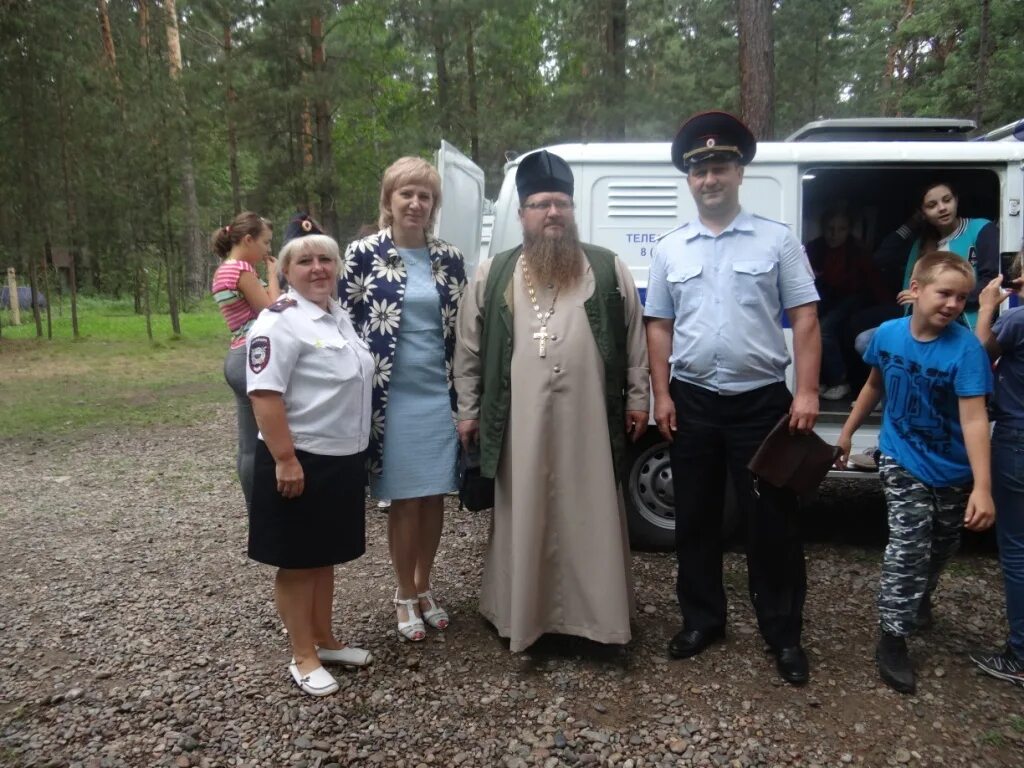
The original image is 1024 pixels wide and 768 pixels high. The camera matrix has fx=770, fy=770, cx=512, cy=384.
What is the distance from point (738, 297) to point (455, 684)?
72.2 inches

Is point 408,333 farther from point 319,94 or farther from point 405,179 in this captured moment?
point 319,94

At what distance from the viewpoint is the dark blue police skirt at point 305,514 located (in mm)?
2713

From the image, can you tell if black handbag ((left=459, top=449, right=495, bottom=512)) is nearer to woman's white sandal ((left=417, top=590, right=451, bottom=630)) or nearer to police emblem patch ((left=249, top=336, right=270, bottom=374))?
woman's white sandal ((left=417, top=590, right=451, bottom=630))

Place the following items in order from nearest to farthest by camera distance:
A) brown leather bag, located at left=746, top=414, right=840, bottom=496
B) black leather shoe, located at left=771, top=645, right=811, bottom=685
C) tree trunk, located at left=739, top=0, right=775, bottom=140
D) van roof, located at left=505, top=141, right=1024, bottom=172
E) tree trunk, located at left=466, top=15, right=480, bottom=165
Answer: brown leather bag, located at left=746, top=414, right=840, bottom=496 < black leather shoe, located at left=771, top=645, right=811, bottom=685 < van roof, located at left=505, top=141, right=1024, bottom=172 < tree trunk, located at left=739, top=0, right=775, bottom=140 < tree trunk, located at left=466, top=15, right=480, bottom=165

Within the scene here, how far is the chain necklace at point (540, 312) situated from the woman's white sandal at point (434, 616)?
1.29m

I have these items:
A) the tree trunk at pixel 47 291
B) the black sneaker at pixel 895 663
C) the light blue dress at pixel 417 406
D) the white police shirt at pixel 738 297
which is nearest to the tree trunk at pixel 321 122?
the tree trunk at pixel 47 291

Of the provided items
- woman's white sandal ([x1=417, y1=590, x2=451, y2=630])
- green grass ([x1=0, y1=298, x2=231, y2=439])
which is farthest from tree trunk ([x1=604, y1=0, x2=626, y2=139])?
woman's white sandal ([x1=417, y1=590, x2=451, y2=630])

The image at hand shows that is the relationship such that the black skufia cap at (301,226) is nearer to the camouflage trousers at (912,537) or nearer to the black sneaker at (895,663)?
the camouflage trousers at (912,537)

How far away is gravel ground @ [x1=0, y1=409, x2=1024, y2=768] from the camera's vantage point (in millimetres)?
2574

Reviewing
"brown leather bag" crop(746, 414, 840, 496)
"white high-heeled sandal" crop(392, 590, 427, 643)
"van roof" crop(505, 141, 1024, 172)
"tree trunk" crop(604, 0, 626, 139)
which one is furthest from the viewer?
"tree trunk" crop(604, 0, 626, 139)

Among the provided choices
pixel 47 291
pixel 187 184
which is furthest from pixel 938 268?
pixel 187 184

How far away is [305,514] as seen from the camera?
2.74 m

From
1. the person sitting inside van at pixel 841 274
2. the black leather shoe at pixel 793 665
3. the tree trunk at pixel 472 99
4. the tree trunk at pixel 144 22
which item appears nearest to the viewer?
the black leather shoe at pixel 793 665

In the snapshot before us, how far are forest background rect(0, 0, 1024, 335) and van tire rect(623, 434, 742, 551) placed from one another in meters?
10.9
